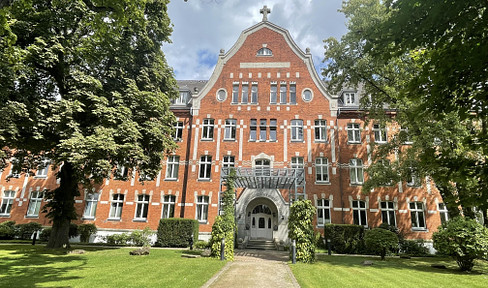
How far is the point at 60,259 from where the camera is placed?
12734mm

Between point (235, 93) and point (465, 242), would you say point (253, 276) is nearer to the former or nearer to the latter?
point (465, 242)

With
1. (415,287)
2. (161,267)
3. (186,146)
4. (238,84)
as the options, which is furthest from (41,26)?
(415,287)

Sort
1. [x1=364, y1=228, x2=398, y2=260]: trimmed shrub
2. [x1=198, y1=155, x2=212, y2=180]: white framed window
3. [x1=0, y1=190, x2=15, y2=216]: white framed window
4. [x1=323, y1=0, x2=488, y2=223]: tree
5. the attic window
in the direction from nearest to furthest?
[x1=323, y1=0, x2=488, y2=223]: tree → [x1=364, y1=228, x2=398, y2=260]: trimmed shrub → [x1=198, y1=155, x2=212, y2=180]: white framed window → [x1=0, y1=190, x2=15, y2=216]: white framed window → the attic window

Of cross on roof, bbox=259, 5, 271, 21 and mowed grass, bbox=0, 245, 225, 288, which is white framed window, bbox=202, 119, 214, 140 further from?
mowed grass, bbox=0, 245, 225, 288

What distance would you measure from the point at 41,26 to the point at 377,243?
21.1 m

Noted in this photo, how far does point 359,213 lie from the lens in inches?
893

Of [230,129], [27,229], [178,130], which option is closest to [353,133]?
[230,129]

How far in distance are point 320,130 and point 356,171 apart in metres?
4.61

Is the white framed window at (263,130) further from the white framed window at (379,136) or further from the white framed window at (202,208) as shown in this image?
the white framed window at (379,136)

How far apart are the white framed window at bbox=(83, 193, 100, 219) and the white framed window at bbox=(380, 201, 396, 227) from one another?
2425 centimetres

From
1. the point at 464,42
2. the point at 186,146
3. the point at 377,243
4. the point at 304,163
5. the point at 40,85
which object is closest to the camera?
the point at 464,42

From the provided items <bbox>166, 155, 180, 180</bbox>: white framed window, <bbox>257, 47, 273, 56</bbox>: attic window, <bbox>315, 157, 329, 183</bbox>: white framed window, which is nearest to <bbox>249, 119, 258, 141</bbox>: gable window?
<bbox>315, 157, 329, 183</bbox>: white framed window

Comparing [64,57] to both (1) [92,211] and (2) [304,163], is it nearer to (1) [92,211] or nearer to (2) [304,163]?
(1) [92,211]

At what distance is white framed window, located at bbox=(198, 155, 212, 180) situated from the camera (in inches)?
942
